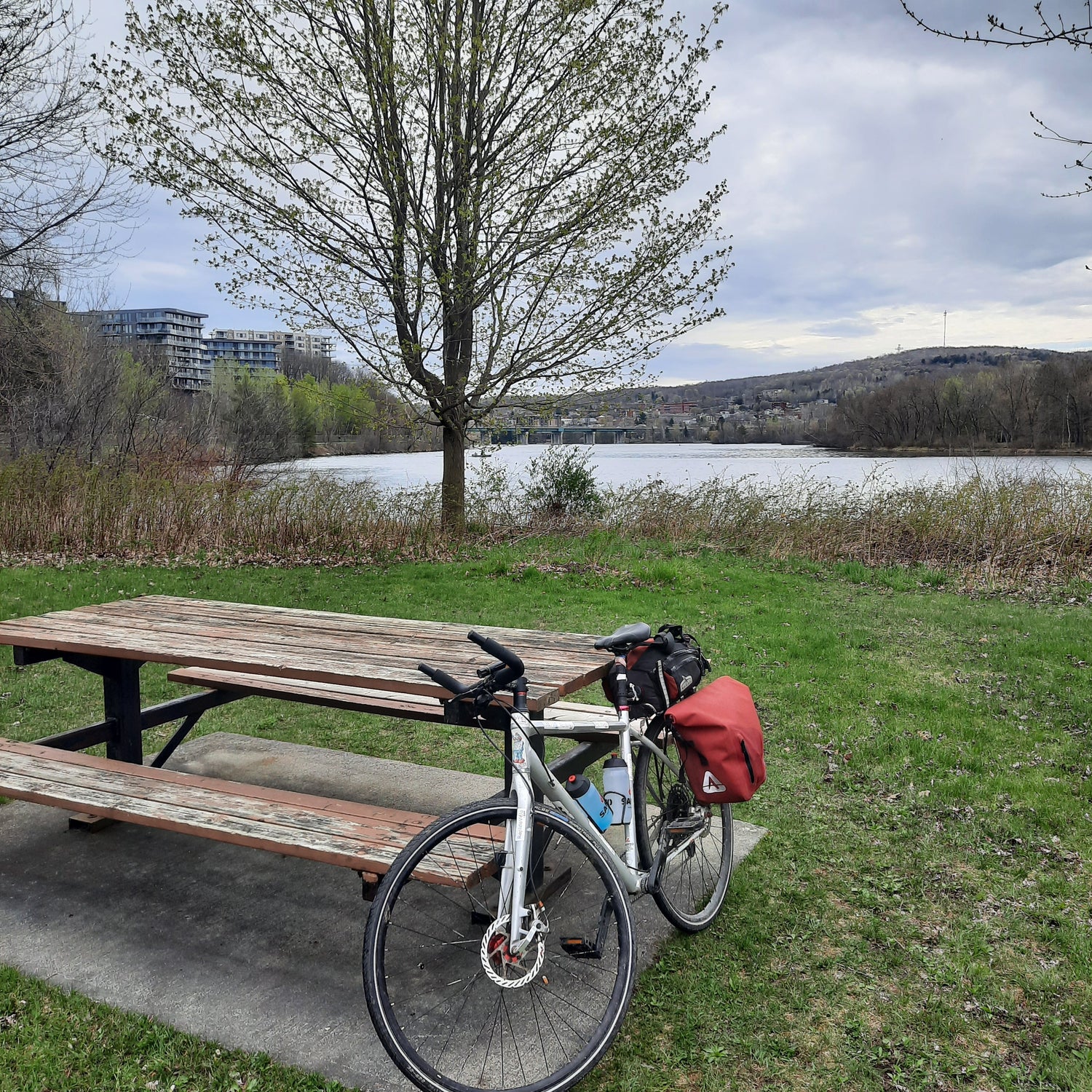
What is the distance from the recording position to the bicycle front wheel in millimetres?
2133

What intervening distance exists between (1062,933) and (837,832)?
3.33ft

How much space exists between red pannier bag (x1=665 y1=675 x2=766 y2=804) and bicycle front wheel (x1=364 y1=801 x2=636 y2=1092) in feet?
1.58

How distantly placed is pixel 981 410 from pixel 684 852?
23273 millimetres

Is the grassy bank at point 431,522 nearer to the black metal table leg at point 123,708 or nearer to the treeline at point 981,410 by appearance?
the black metal table leg at point 123,708

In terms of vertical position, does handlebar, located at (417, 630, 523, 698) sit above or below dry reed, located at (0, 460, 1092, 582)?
above

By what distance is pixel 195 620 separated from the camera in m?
4.04

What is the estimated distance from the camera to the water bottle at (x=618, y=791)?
2652 millimetres

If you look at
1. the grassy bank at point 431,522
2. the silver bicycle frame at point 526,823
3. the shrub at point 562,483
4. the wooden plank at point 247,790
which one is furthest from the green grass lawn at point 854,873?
the shrub at point 562,483

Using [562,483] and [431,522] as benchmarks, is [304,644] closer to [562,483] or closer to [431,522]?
[431,522]

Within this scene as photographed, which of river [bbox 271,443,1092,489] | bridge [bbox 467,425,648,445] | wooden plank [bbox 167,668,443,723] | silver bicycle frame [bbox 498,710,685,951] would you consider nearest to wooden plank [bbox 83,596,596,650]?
wooden plank [bbox 167,668,443,723]

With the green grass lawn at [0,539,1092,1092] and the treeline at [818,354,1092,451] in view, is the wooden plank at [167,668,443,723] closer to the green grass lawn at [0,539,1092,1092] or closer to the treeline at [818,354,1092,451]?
the green grass lawn at [0,539,1092,1092]

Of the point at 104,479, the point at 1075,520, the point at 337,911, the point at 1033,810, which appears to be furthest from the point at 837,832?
the point at 104,479

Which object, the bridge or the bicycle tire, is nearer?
the bicycle tire

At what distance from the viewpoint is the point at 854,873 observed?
11.7ft
